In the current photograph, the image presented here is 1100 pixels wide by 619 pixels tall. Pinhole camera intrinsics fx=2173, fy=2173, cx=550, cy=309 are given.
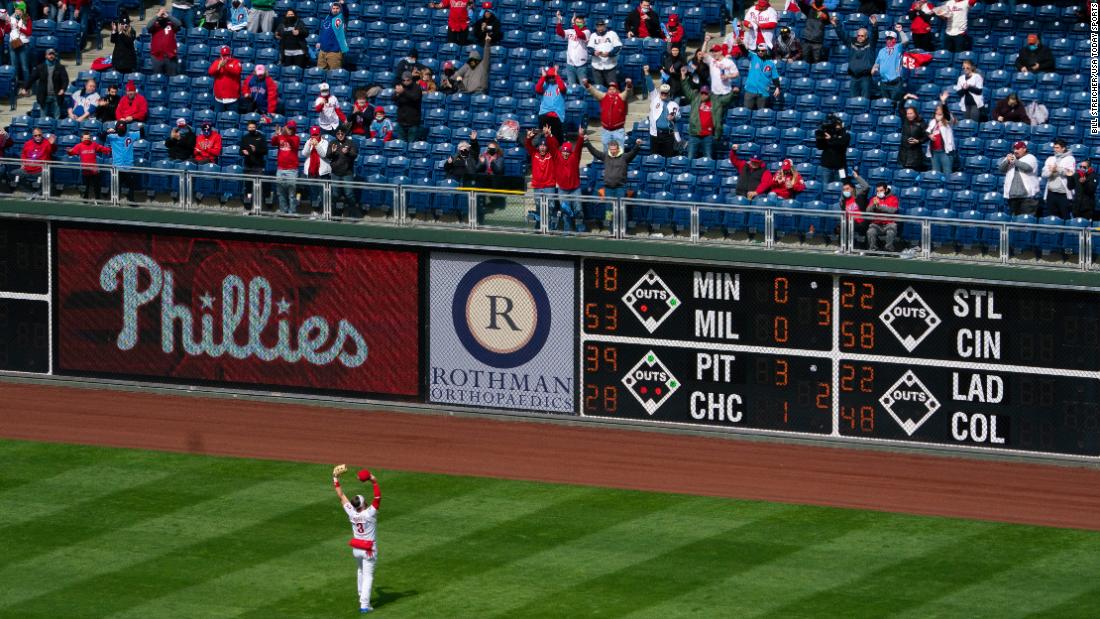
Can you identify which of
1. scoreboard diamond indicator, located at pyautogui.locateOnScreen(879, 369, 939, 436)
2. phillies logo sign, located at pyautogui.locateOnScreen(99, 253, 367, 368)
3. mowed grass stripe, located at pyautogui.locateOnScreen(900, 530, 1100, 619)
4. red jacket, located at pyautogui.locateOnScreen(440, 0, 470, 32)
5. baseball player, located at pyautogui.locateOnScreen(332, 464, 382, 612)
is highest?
red jacket, located at pyautogui.locateOnScreen(440, 0, 470, 32)

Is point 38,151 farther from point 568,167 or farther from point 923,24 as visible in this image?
point 923,24

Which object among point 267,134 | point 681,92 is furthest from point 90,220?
point 681,92

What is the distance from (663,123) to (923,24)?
14.7 ft

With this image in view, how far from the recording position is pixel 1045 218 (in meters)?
29.9

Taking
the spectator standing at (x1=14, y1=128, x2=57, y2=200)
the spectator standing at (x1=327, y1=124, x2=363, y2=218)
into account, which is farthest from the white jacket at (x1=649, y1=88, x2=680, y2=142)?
the spectator standing at (x1=14, y1=128, x2=57, y2=200)

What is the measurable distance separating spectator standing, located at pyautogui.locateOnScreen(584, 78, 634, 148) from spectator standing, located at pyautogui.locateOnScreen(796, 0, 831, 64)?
9.72 feet

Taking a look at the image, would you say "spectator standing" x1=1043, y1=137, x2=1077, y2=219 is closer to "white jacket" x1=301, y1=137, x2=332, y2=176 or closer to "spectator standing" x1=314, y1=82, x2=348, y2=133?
"white jacket" x1=301, y1=137, x2=332, y2=176

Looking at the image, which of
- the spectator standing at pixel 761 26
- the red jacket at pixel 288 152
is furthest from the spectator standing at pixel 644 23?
the red jacket at pixel 288 152

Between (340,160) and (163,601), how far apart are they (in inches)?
446

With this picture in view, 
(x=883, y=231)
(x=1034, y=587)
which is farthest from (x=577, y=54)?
(x=1034, y=587)

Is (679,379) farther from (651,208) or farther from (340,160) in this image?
(340,160)

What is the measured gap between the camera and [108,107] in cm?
3656

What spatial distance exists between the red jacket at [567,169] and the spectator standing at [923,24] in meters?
6.13

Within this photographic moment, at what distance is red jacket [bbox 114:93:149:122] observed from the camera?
119 feet
